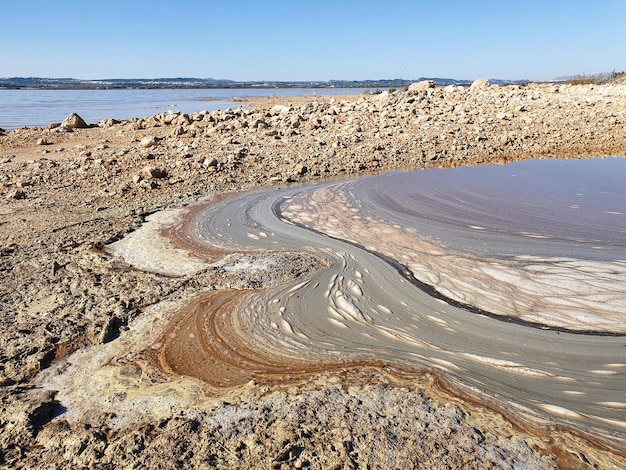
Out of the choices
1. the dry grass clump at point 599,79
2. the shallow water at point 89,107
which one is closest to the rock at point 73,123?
the shallow water at point 89,107

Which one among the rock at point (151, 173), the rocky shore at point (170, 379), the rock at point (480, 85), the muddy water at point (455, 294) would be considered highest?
the rock at point (480, 85)

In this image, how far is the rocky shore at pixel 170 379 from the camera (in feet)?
7.09

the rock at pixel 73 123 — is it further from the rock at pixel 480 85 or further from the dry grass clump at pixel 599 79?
the dry grass clump at pixel 599 79

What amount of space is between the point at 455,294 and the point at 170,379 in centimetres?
252

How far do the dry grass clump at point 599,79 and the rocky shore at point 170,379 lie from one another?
1692 cm

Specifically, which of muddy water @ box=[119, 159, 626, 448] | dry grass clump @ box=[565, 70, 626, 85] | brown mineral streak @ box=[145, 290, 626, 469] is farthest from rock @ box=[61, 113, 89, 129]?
dry grass clump @ box=[565, 70, 626, 85]

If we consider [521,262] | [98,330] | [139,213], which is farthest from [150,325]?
[521,262]

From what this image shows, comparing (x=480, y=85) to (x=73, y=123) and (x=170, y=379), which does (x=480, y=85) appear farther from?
(x=170, y=379)

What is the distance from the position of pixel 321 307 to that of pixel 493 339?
1368 millimetres

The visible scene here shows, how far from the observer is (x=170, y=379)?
273cm

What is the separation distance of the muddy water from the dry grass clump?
19694mm

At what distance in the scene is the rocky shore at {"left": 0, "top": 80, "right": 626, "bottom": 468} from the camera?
2.16 meters

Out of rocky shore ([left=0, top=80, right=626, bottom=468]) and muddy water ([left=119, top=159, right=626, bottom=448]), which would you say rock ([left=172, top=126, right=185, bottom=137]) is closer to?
rocky shore ([left=0, top=80, right=626, bottom=468])

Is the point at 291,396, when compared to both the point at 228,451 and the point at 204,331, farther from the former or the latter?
the point at 204,331
